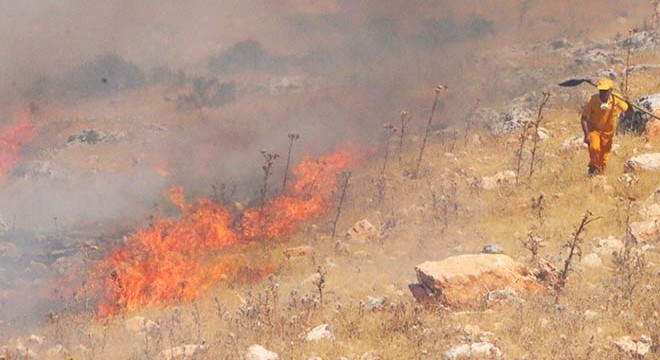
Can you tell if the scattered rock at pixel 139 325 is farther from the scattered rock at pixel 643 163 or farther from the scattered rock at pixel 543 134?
the scattered rock at pixel 543 134

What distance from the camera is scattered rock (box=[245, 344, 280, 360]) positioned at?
464 centimetres

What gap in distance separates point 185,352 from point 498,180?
6383 mm

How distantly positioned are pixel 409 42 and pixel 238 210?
14.7 meters

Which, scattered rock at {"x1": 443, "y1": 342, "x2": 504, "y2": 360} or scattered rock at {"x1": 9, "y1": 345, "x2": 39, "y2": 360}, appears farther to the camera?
scattered rock at {"x1": 9, "y1": 345, "x2": 39, "y2": 360}

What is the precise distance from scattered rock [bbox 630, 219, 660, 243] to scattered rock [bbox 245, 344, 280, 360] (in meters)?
4.26

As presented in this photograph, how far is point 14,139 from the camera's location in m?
16.1

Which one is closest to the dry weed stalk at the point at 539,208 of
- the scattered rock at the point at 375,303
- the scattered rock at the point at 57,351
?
the scattered rock at the point at 375,303

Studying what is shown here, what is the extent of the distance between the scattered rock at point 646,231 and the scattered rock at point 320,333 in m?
3.69

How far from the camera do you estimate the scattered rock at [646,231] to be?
6422 mm

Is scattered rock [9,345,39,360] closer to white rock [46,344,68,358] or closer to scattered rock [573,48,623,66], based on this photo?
white rock [46,344,68,358]

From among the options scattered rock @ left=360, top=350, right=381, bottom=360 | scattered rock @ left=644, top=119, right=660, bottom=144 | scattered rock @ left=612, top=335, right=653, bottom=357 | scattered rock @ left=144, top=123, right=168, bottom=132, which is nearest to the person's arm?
scattered rock @ left=644, top=119, right=660, bottom=144

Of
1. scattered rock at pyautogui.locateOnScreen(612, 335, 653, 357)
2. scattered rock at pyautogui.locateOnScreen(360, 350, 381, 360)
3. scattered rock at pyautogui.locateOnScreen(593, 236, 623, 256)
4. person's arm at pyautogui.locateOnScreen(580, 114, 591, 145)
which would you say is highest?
person's arm at pyautogui.locateOnScreen(580, 114, 591, 145)

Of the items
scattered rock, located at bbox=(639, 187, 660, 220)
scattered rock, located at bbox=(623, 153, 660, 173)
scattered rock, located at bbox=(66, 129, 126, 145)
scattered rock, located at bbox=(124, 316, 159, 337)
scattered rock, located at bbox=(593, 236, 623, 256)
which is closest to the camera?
scattered rock, located at bbox=(593, 236, 623, 256)

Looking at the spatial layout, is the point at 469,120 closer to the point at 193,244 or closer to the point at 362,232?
the point at 362,232
